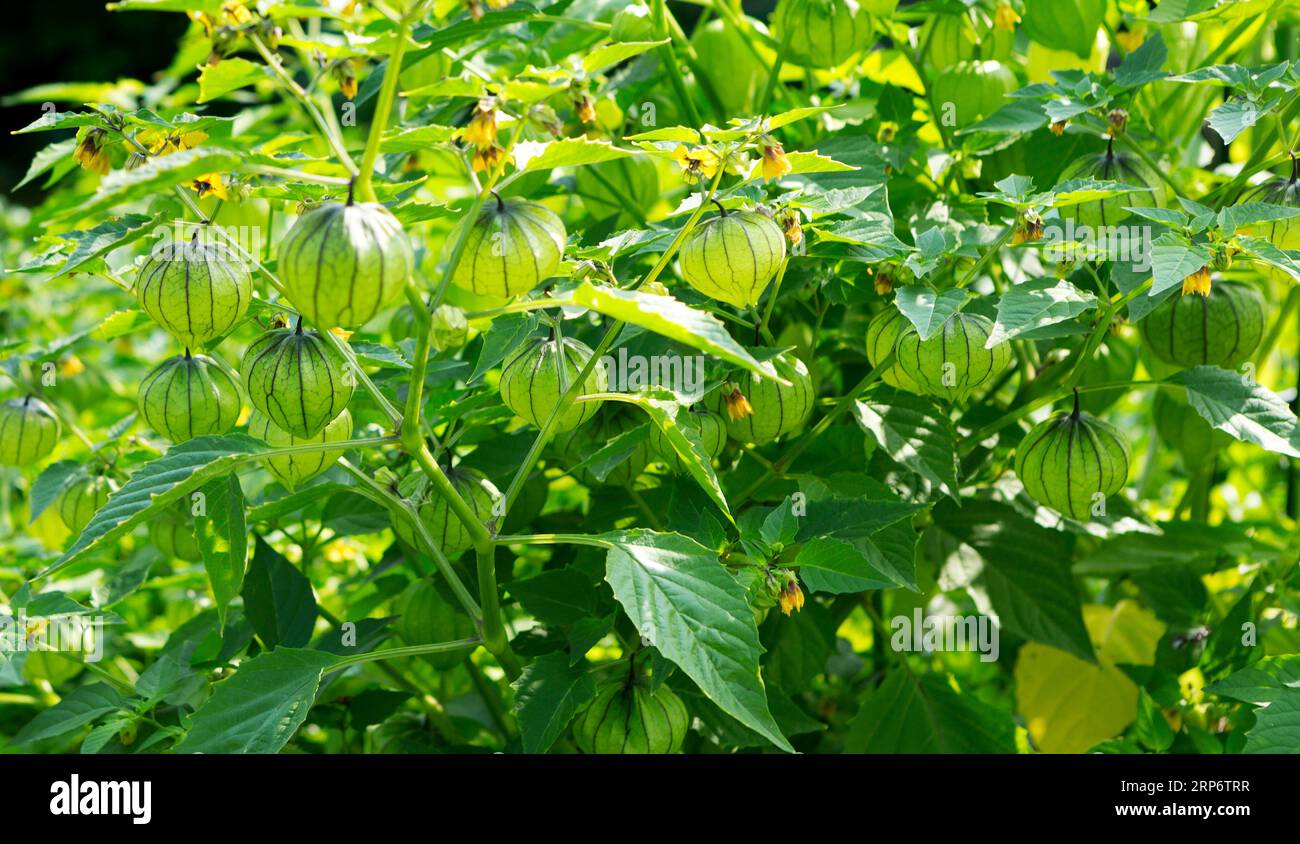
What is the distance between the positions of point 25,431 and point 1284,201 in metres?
1.27

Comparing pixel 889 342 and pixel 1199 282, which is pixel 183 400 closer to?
pixel 889 342

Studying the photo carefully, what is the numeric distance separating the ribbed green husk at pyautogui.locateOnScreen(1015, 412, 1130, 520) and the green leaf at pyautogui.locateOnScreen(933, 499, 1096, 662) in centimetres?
21

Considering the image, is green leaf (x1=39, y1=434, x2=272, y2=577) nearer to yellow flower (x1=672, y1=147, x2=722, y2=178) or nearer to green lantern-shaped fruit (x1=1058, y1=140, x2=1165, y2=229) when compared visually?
yellow flower (x1=672, y1=147, x2=722, y2=178)

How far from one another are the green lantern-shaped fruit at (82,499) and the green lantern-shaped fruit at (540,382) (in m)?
0.54

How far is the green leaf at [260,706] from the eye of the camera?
2.67 feet

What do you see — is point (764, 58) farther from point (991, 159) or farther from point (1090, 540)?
point (1090, 540)

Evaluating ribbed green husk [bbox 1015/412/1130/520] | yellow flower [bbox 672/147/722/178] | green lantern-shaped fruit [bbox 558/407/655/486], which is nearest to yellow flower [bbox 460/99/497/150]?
yellow flower [bbox 672/147/722/178]

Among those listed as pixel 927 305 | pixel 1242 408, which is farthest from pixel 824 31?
pixel 1242 408

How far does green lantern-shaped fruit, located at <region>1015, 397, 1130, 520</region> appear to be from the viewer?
3.44 feet

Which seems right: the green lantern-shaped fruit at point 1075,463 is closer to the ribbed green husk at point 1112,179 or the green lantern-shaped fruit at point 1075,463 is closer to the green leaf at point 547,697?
the ribbed green husk at point 1112,179

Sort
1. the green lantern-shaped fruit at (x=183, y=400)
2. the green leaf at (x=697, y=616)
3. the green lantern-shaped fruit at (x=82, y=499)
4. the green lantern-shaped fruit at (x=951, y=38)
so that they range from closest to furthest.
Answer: the green leaf at (x=697, y=616), the green lantern-shaped fruit at (x=183, y=400), the green lantern-shaped fruit at (x=82, y=499), the green lantern-shaped fruit at (x=951, y=38)

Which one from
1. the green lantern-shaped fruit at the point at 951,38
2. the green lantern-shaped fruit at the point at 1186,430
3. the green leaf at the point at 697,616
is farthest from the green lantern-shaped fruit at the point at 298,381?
the green lantern-shaped fruit at the point at 1186,430

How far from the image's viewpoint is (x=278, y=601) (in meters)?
1.15
